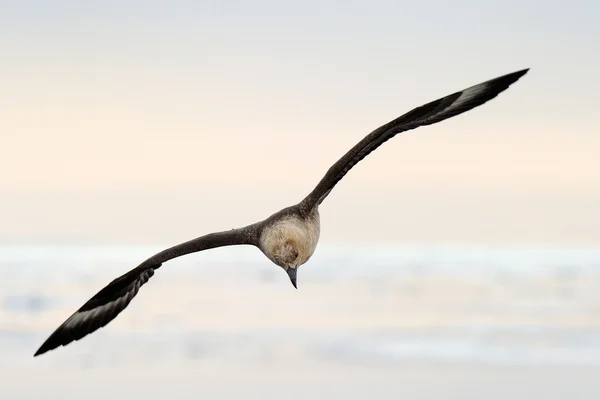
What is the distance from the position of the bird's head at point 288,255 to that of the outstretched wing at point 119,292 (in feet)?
1.88

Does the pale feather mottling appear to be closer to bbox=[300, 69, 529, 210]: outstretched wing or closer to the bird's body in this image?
the bird's body

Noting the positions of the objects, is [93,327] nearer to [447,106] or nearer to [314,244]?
[314,244]

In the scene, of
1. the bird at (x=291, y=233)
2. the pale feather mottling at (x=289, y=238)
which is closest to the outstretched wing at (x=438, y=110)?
the bird at (x=291, y=233)

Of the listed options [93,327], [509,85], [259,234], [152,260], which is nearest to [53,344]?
[93,327]

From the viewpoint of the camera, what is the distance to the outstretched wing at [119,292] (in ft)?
36.5

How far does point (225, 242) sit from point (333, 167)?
5.07ft

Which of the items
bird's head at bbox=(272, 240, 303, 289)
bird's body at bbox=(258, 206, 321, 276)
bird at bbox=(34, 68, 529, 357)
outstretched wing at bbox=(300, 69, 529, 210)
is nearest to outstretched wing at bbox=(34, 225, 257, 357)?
bird at bbox=(34, 68, 529, 357)

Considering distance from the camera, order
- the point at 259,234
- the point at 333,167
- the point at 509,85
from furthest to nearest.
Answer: the point at 259,234
the point at 333,167
the point at 509,85

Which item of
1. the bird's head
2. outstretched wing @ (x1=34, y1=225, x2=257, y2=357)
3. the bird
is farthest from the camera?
outstretched wing @ (x1=34, y1=225, x2=257, y2=357)

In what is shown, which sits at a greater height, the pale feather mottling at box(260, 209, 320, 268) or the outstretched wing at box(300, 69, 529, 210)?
the outstretched wing at box(300, 69, 529, 210)

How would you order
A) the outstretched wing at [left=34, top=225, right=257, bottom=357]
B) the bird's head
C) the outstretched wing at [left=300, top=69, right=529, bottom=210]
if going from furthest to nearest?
the outstretched wing at [left=34, top=225, right=257, bottom=357], the bird's head, the outstretched wing at [left=300, top=69, right=529, bottom=210]

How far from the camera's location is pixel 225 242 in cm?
1120

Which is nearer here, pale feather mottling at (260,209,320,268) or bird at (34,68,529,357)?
bird at (34,68,529,357)

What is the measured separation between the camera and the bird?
9.59 metres
